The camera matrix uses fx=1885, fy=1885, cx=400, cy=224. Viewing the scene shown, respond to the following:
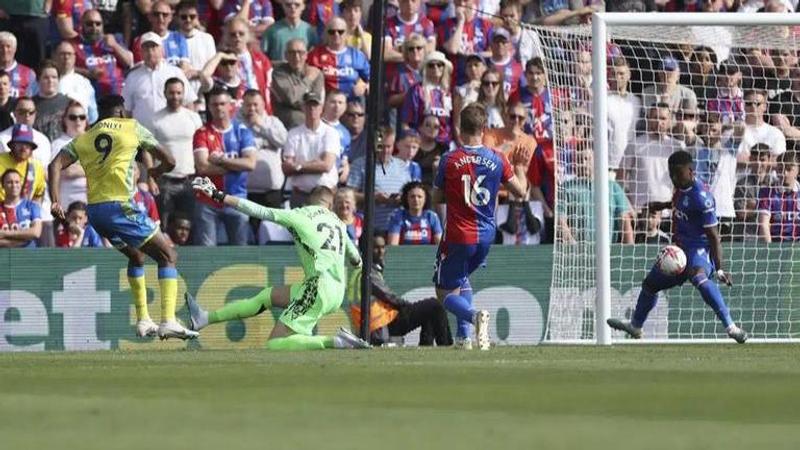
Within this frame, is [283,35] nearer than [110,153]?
No

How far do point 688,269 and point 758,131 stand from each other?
10.9 feet

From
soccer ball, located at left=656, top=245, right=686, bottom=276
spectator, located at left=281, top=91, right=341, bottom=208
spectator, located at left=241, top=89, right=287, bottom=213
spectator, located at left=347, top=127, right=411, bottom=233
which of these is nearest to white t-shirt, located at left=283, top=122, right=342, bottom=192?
spectator, located at left=281, top=91, right=341, bottom=208

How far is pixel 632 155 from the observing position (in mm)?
20531

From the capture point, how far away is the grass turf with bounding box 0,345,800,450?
26.2ft

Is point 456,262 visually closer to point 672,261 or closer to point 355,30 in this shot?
point 672,261

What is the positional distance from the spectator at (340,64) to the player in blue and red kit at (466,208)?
4501 millimetres

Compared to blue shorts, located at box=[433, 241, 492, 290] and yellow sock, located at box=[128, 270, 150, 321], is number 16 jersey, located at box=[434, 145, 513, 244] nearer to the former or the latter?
blue shorts, located at box=[433, 241, 492, 290]

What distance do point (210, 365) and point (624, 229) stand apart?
7.87m

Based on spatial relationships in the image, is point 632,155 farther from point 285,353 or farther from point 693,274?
point 285,353

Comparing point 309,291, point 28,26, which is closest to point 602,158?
point 309,291

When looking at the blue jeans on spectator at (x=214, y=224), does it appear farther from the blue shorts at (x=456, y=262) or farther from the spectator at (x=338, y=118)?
the blue shorts at (x=456, y=262)

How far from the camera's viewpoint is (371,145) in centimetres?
1738

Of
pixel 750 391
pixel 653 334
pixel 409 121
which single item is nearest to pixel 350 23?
pixel 409 121

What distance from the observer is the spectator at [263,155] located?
20.4 metres
